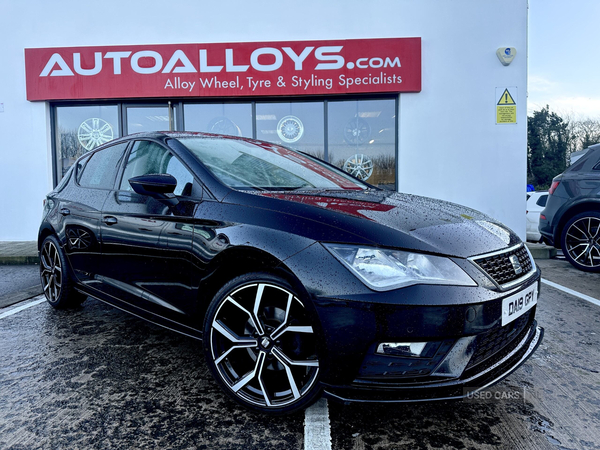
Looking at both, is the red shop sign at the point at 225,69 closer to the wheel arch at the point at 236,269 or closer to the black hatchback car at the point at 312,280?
the black hatchback car at the point at 312,280

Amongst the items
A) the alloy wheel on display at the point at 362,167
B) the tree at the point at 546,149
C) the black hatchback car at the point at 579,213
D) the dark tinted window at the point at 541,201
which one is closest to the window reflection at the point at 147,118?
the alloy wheel on display at the point at 362,167

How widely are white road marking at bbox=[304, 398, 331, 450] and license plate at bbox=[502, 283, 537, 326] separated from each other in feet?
2.93

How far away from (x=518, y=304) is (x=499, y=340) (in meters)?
0.19

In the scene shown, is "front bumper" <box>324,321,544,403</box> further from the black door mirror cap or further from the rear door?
the rear door

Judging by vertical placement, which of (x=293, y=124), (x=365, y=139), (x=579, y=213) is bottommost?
(x=579, y=213)

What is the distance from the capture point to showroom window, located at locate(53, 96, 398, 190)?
832 cm

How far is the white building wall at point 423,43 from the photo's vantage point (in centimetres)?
780

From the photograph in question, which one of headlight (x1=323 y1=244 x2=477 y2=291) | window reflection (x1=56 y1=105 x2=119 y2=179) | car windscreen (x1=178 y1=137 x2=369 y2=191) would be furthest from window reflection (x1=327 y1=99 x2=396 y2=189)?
headlight (x1=323 y1=244 x2=477 y2=291)

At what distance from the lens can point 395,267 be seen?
176cm

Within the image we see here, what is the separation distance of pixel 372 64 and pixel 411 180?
2207mm

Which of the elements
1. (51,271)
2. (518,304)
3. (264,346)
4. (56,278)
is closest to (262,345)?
(264,346)

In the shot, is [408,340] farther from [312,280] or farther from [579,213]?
[579,213]

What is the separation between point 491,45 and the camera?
7.79m

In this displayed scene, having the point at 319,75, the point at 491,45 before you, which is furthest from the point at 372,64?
the point at 491,45
